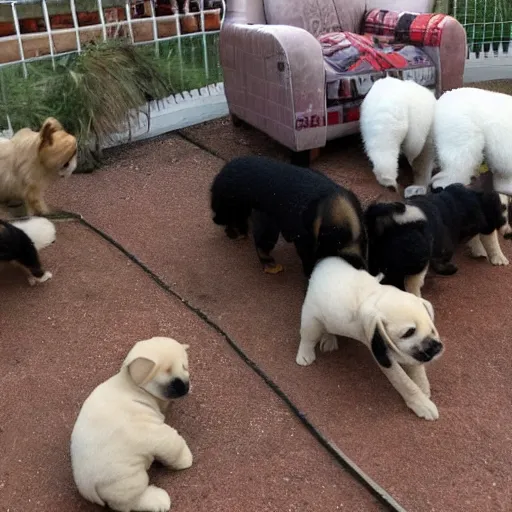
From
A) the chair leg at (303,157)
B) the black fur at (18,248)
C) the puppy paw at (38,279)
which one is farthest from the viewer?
the chair leg at (303,157)

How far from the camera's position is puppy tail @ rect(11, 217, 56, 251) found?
9.33 feet

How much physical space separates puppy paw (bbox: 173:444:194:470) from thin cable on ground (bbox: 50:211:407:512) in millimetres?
404

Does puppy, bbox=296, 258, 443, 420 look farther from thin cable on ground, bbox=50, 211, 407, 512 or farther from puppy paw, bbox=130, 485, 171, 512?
puppy paw, bbox=130, 485, 171, 512

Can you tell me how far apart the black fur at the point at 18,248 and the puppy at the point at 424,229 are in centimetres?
150

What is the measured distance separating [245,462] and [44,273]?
145 centimetres

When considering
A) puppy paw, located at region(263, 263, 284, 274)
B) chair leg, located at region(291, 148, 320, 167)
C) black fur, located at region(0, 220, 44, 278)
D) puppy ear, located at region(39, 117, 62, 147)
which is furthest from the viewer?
chair leg, located at region(291, 148, 320, 167)

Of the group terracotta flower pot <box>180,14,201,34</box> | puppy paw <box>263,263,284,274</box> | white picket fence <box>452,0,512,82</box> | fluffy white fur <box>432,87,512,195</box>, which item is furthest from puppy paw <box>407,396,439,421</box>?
white picket fence <box>452,0,512,82</box>

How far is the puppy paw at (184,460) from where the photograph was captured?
1.82m

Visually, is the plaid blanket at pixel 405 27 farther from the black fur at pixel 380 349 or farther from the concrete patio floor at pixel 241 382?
the black fur at pixel 380 349

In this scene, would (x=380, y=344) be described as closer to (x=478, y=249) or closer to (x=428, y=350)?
(x=428, y=350)

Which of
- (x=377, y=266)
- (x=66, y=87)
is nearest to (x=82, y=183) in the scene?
(x=66, y=87)

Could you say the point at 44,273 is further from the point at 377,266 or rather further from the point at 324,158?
the point at 324,158

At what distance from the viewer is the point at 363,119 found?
3709 millimetres

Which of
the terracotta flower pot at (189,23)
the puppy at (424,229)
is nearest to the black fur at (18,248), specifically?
the puppy at (424,229)
